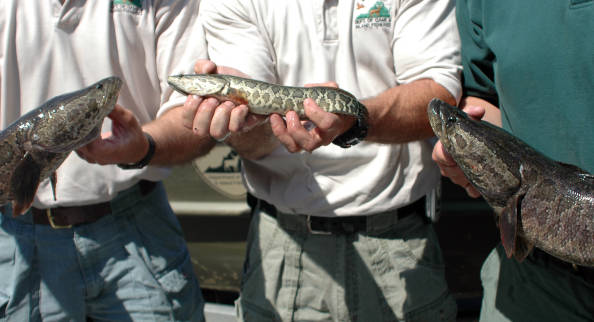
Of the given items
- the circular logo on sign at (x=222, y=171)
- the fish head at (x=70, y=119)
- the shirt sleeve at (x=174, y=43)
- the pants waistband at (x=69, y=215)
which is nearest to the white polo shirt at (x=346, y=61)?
the shirt sleeve at (x=174, y=43)

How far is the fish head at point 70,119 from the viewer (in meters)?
2.28

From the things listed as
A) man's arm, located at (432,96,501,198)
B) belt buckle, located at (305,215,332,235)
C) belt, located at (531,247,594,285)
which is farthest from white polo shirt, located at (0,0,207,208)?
belt, located at (531,247,594,285)

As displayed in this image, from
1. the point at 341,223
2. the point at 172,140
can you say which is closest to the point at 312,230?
the point at 341,223

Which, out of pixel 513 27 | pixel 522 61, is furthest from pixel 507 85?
pixel 513 27

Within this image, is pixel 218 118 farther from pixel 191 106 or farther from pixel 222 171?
pixel 222 171

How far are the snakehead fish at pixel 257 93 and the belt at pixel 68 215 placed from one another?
0.95m

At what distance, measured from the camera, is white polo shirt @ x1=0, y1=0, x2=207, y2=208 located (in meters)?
2.61

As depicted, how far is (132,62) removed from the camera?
9.25ft

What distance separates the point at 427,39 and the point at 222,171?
A: 7.26 ft

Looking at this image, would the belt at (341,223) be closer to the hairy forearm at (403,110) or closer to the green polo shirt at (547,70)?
the hairy forearm at (403,110)

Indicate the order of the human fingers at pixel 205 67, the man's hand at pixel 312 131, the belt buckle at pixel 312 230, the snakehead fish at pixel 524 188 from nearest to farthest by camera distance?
the snakehead fish at pixel 524 188
the man's hand at pixel 312 131
the human fingers at pixel 205 67
the belt buckle at pixel 312 230

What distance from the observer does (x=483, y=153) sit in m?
1.97

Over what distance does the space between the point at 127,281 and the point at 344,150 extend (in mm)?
1531

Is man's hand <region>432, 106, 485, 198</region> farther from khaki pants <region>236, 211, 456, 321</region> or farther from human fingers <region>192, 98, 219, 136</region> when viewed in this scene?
human fingers <region>192, 98, 219, 136</region>
